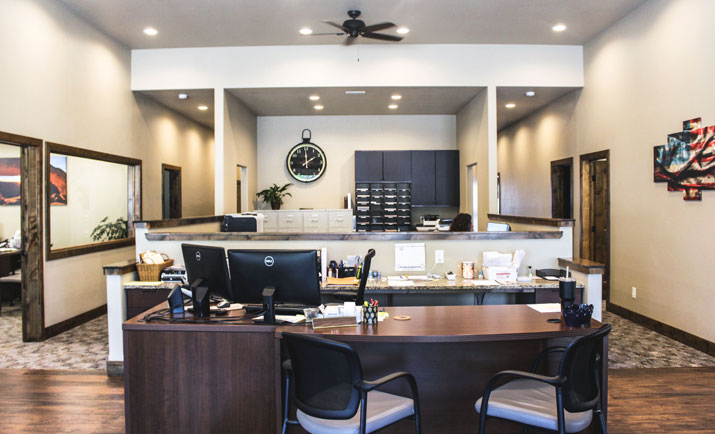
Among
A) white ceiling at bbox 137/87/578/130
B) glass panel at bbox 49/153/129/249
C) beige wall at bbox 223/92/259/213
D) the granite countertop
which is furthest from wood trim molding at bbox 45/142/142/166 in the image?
the granite countertop

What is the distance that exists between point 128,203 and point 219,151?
163cm

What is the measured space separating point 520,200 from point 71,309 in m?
8.37

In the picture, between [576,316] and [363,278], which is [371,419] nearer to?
[576,316]

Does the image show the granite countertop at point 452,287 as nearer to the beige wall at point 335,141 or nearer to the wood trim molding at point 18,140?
the wood trim molding at point 18,140

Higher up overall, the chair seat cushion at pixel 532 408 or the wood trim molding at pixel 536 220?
the wood trim molding at pixel 536 220

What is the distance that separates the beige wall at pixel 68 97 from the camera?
4.68 m

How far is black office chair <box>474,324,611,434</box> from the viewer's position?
1.92 metres

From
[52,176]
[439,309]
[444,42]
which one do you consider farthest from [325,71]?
[439,309]

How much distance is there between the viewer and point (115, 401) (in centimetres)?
340

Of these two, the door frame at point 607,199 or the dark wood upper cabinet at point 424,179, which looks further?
the dark wood upper cabinet at point 424,179

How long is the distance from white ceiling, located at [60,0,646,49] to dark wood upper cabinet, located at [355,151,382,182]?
101 inches

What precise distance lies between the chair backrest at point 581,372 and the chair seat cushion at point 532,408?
9cm

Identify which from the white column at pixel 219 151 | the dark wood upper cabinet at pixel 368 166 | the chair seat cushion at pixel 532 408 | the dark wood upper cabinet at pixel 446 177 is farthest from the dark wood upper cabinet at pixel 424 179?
the chair seat cushion at pixel 532 408

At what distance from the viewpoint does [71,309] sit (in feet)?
18.4
